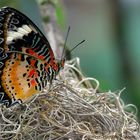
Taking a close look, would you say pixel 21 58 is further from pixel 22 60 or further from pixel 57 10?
pixel 57 10

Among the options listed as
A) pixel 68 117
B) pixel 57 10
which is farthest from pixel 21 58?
pixel 57 10

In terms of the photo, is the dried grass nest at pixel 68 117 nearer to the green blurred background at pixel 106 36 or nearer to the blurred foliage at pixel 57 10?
the green blurred background at pixel 106 36

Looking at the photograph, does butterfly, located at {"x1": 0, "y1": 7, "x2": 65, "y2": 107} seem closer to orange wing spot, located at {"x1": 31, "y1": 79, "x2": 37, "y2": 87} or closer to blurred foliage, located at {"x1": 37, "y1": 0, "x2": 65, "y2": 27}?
orange wing spot, located at {"x1": 31, "y1": 79, "x2": 37, "y2": 87}

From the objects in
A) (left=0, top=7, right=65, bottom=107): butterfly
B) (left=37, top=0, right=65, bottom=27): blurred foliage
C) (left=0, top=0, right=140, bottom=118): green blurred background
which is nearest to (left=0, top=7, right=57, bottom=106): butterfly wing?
(left=0, top=7, right=65, bottom=107): butterfly

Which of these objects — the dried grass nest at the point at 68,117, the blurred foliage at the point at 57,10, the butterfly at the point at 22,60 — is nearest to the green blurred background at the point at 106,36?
the blurred foliage at the point at 57,10

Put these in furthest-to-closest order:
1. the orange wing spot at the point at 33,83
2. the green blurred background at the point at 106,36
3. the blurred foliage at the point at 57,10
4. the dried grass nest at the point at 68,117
A: the green blurred background at the point at 106,36, the blurred foliage at the point at 57,10, the orange wing spot at the point at 33,83, the dried grass nest at the point at 68,117

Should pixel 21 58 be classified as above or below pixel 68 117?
above

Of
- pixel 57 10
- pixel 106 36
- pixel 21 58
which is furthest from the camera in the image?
pixel 106 36
